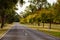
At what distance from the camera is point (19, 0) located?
20.6 meters

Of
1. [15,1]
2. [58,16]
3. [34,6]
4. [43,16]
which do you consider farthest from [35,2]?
[15,1]

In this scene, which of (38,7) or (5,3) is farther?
(38,7)

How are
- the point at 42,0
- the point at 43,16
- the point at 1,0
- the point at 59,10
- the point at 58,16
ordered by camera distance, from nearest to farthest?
the point at 1,0 < the point at 59,10 < the point at 58,16 < the point at 43,16 < the point at 42,0

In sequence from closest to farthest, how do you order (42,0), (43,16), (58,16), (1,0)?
(1,0) → (58,16) → (43,16) → (42,0)

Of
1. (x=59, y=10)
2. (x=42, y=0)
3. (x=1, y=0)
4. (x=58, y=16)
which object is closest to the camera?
(x=1, y=0)

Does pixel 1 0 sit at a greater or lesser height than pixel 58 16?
greater

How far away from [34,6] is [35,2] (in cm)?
271

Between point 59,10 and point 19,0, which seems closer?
point 19,0

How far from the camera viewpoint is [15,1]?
21.0 meters

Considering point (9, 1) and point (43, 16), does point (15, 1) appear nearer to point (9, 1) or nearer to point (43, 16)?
point (9, 1)

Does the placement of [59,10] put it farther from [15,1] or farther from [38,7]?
[38,7]

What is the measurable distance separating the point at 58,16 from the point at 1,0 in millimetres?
32889

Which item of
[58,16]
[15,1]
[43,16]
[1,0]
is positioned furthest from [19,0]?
[43,16]

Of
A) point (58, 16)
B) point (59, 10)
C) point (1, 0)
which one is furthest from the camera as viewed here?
point (58, 16)
